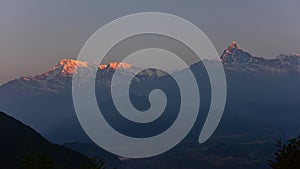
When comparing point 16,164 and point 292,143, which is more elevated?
point 292,143

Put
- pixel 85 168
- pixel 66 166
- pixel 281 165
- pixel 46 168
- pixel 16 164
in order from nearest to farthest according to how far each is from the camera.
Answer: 1. pixel 281 165
2. pixel 46 168
3. pixel 85 168
4. pixel 16 164
5. pixel 66 166

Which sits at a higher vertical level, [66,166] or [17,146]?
[17,146]

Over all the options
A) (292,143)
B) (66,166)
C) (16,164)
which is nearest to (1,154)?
(16,164)

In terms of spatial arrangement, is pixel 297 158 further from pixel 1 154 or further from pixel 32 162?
pixel 1 154

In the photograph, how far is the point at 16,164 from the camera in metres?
172

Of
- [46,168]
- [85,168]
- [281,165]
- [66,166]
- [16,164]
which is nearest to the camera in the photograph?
[281,165]

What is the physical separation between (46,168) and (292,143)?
40.3 m

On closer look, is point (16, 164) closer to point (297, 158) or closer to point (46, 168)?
point (46, 168)

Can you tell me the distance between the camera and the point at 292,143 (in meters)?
66.3

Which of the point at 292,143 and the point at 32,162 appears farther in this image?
the point at 32,162

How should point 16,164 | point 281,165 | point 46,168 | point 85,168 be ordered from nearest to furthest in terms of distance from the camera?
point 281,165, point 46,168, point 85,168, point 16,164

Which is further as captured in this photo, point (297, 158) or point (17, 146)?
point (17, 146)

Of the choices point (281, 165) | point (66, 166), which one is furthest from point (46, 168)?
point (66, 166)

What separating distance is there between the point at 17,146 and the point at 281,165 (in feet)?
519
